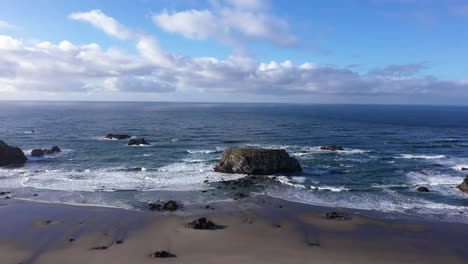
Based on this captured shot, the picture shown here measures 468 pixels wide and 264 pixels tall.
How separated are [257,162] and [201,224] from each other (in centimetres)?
2059

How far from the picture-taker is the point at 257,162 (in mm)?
47969

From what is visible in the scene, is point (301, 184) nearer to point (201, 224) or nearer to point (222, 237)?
point (201, 224)

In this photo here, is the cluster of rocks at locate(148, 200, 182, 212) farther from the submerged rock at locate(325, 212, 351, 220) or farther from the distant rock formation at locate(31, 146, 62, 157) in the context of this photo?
the distant rock formation at locate(31, 146, 62, 157)

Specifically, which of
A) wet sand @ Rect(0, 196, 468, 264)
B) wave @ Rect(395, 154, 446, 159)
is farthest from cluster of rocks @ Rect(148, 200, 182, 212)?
wave @ Rect(395, 154, 446, 159)

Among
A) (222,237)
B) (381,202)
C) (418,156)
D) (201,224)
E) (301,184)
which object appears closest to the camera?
(222,237)

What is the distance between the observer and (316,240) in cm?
Answer: 2670

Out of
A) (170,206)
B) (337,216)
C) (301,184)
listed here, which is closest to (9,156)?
(170,206)

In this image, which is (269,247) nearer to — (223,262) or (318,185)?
(223,262)

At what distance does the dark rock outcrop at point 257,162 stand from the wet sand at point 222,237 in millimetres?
13580

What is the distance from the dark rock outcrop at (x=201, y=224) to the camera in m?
28.9

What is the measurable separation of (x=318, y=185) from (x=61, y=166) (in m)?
43.8

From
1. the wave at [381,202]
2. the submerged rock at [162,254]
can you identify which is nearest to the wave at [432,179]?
the wave at [381,202]

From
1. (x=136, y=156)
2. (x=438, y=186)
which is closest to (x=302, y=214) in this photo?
(x=438, y=186)

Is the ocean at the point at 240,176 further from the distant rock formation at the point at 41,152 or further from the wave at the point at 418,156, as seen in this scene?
the distant rock formation at the point at 41,152
